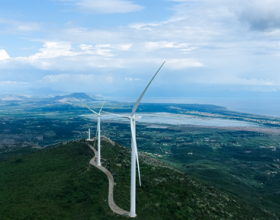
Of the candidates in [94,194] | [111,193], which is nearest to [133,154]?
[111,193]

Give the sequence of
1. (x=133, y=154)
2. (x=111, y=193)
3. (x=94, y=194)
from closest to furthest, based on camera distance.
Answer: (x=133, y=154)
(x=94, y=194)
(x=111, y=193)

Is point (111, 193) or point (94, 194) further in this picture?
point (111, 193)

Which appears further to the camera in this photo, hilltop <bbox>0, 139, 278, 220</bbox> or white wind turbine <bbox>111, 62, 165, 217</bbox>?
hilltop <bbox>0, 139, 278, 220</bbox>

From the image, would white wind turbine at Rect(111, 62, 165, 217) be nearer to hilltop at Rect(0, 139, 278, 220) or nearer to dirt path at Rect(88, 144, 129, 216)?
dirt path at Rect(88, 144, 129, 216)

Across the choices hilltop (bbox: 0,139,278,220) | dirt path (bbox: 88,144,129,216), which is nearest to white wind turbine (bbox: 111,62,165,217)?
dirt path (bbox: 88,144,129,216)

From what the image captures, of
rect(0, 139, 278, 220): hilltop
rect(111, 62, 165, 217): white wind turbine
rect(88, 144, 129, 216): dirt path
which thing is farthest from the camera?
rect(0, 139, 278, 220): hilltop

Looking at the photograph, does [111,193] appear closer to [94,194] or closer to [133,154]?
[94,194]

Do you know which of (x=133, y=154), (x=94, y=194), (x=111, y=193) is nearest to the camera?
(x=133, y=154)

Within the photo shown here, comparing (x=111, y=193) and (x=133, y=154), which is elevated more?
(x=133, y=154)

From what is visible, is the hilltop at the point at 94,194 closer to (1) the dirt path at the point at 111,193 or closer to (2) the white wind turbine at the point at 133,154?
(1) the dirt path at the point at 111,193

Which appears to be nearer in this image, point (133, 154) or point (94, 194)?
point (133, 154)
